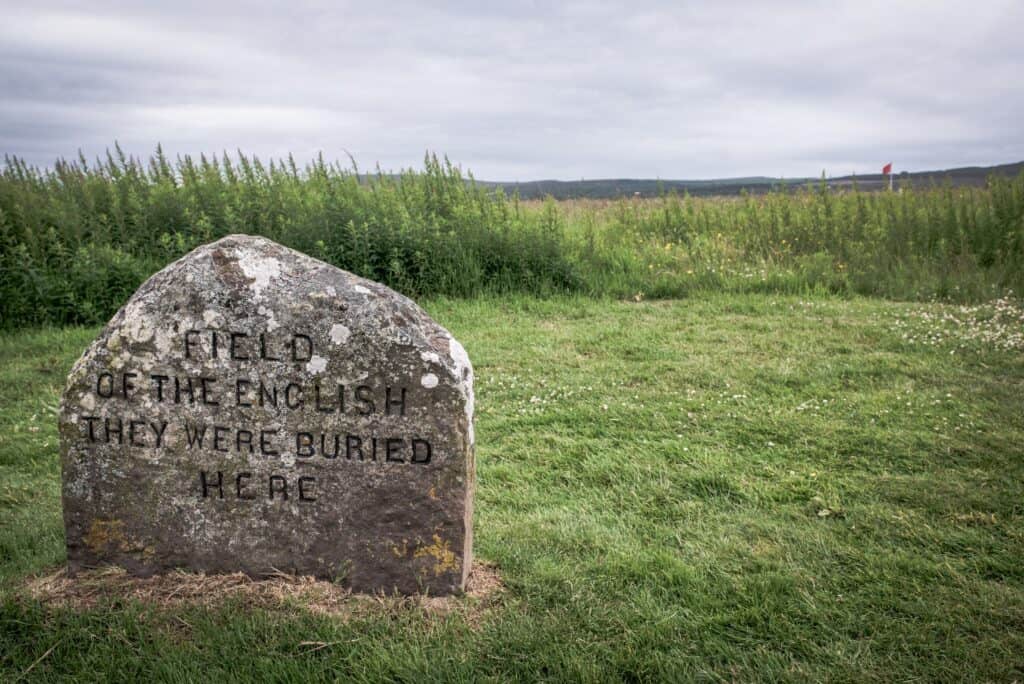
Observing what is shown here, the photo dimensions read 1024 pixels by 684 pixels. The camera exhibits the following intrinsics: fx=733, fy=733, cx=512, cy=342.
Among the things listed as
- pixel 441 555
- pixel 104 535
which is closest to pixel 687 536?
pixel 441 555

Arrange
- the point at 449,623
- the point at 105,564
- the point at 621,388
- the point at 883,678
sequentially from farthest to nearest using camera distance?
the point at 621,388 < the point at 105,564 < the point at 449,623 < the point at 883,678

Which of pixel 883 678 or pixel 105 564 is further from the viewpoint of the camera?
pixel 105 564

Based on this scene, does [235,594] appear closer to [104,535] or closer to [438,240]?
[104,535]

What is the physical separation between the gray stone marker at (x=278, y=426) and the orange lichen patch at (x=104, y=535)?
16 mm

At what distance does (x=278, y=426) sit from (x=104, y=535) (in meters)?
1.14

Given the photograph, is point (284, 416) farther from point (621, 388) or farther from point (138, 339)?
point (621, 388)

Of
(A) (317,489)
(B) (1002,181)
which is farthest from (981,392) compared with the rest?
(B) (1002,181)

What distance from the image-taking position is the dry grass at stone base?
146 inches

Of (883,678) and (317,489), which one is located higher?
(317,489)

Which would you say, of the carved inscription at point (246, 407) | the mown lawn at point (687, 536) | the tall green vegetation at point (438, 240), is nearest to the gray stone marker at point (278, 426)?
the carved inscription at point (246, 407)

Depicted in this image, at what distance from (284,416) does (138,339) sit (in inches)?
32.9

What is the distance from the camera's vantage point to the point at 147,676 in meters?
3.33

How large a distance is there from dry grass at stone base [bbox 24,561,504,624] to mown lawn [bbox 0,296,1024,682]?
0.06 meters

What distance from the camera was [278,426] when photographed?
3.75 m
